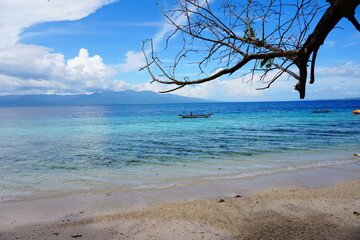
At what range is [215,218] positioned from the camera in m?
5.24

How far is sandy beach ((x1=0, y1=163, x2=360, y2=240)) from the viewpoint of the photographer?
4641 mm

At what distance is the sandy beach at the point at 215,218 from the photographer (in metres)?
4.64

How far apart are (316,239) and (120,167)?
26.4 feet

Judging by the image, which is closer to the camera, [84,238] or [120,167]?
[84,238]

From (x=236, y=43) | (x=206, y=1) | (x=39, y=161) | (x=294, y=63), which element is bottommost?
(x=39, y=161)

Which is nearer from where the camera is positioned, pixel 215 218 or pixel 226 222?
pixel 226 222

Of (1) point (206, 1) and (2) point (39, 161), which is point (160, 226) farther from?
(2) point (39, 161)

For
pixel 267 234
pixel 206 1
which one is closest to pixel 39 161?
pixel 267 234

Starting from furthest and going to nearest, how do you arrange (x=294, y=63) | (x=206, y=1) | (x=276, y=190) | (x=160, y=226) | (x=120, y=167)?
(x=120, y=167) < (x=276, y=190) < (x=160, y=226) < (x=206, y=1) < (x=294, y=63)

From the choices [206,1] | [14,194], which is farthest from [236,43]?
[14,194]

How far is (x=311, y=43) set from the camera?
7.59 ft

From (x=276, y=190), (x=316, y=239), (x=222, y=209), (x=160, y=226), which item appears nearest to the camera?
(x=316, y=239)

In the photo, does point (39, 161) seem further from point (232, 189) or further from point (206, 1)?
point (206, 1)

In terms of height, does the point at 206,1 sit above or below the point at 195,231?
above
